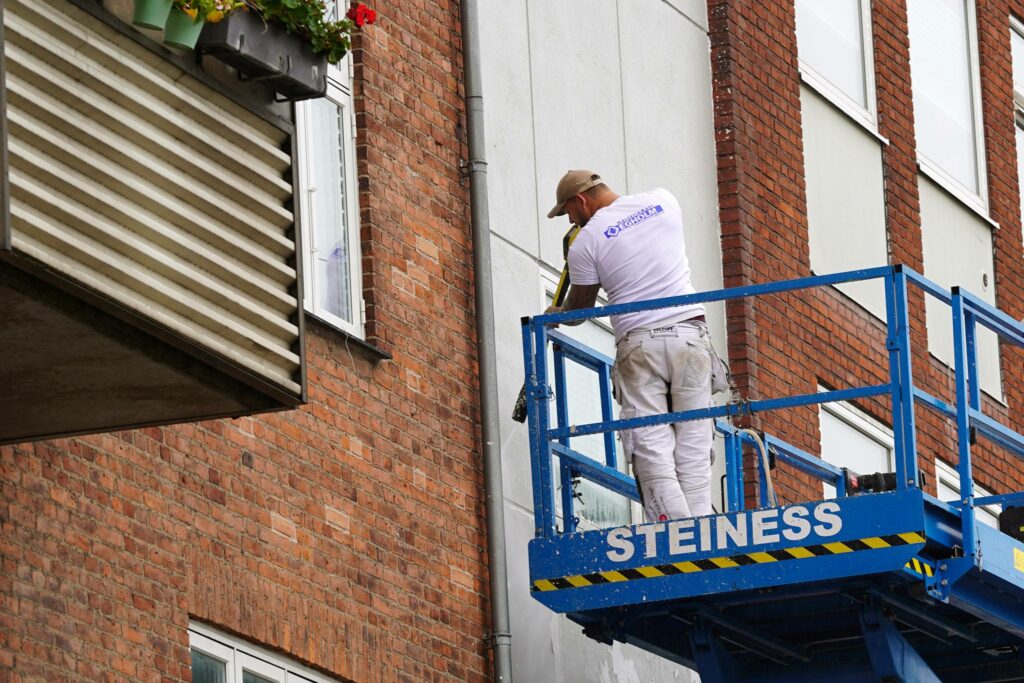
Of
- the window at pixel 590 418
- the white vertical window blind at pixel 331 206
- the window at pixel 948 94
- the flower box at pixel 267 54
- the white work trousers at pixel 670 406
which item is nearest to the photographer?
the flower box at pixel 267 54

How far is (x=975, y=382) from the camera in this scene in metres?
13.4

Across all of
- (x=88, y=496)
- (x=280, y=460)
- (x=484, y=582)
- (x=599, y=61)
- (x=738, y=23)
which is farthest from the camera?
(x=738, y=23)

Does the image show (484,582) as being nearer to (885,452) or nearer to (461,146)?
(461,146)

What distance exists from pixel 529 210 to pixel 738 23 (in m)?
3.39

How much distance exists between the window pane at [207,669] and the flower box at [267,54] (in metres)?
2.64

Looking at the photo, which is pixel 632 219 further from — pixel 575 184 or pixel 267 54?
pixel 267 54

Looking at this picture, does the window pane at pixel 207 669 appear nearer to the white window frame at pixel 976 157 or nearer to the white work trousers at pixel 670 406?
the white work trousers at pixel 670 406

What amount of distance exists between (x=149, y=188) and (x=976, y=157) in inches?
495

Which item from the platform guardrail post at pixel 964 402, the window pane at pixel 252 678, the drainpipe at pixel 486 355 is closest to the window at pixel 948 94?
the drainpipe at pixel 486 355

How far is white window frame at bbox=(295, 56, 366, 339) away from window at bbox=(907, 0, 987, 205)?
7529mm

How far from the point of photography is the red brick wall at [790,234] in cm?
1800

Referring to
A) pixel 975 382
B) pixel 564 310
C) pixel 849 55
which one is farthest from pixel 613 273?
pixel 849 55

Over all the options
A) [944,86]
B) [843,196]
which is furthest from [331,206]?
[944,86]

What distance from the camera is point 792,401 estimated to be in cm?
1288
